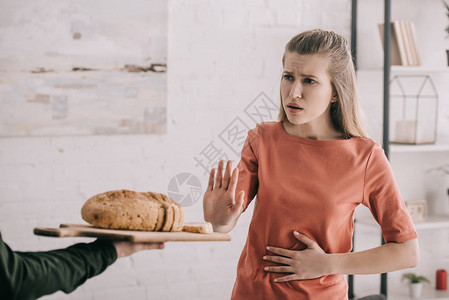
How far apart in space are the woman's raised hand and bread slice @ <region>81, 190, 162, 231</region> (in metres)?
0.32

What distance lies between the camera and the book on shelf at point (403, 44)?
283 cm

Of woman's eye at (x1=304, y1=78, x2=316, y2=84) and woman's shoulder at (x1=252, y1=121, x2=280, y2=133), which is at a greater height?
woman's eye at (x1=304, y1=78, x2=316, y2=84)

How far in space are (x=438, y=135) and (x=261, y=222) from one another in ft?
7.09

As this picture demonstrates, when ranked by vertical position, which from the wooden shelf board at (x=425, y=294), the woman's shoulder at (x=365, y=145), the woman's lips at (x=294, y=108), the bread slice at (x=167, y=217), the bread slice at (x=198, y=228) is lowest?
the wooden shelf board at (x=425, y=294)

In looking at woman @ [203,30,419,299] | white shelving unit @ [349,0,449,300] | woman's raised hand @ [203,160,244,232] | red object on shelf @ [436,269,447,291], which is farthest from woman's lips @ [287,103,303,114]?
red object on shelf @ [436,269,447,291]

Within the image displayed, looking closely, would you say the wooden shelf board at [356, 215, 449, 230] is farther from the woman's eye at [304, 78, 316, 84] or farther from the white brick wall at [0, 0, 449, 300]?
the woman's eye at [304, 78, 316, 84]

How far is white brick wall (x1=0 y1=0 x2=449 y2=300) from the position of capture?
95.0 inches

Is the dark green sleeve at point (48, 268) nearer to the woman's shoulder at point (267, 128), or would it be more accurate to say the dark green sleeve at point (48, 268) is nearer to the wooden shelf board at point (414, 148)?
the woman's shoulder at point (267, 128)

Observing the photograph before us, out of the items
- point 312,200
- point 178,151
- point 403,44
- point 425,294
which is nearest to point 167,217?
point 312,200

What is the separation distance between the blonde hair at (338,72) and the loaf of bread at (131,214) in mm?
572

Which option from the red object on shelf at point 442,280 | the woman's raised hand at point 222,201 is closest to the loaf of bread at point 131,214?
the woman's raised hand at point 222,201

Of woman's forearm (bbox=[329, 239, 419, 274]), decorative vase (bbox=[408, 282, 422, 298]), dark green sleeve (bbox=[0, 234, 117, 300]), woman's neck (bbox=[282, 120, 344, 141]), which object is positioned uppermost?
woman's neck (bbox=[282, 120, 344, 141])

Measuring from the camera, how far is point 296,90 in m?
1.41

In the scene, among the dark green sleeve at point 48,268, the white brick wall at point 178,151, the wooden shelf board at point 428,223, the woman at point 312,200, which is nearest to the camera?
the dark green sleeve at point 48,268
